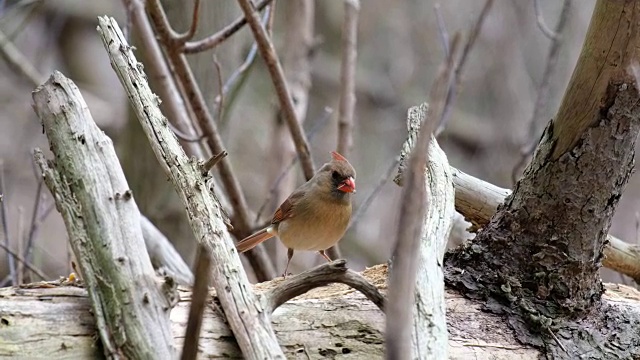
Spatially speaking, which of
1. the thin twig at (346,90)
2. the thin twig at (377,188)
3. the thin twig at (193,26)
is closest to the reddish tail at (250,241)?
the thin twig at (377,188)

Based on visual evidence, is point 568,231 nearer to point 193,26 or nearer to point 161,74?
point 193,26

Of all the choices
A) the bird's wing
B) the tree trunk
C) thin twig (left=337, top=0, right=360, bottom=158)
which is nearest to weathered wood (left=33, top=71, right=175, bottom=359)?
the tree trunk

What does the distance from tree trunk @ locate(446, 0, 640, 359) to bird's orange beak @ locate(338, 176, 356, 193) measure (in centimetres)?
106

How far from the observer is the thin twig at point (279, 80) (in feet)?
11.7

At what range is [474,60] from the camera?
9.12 meters

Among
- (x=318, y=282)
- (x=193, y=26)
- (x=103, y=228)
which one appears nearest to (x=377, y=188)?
(x=193, y=26)

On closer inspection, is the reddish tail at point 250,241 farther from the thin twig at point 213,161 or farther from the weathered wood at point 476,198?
the thin twig at point 213,161

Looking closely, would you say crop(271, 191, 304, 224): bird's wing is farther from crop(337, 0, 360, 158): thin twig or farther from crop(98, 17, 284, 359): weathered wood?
crop(98, 17, 284, 359): weathered wood

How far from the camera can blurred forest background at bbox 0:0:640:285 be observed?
5.34 m

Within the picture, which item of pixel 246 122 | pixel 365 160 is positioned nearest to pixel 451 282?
pixel 246 122

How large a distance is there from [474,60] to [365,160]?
1731 mm

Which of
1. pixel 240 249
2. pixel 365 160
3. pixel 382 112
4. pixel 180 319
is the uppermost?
pixel 382 112

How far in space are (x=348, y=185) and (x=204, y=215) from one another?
1536mm

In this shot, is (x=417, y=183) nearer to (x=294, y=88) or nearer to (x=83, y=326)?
(x=83, y=326)
